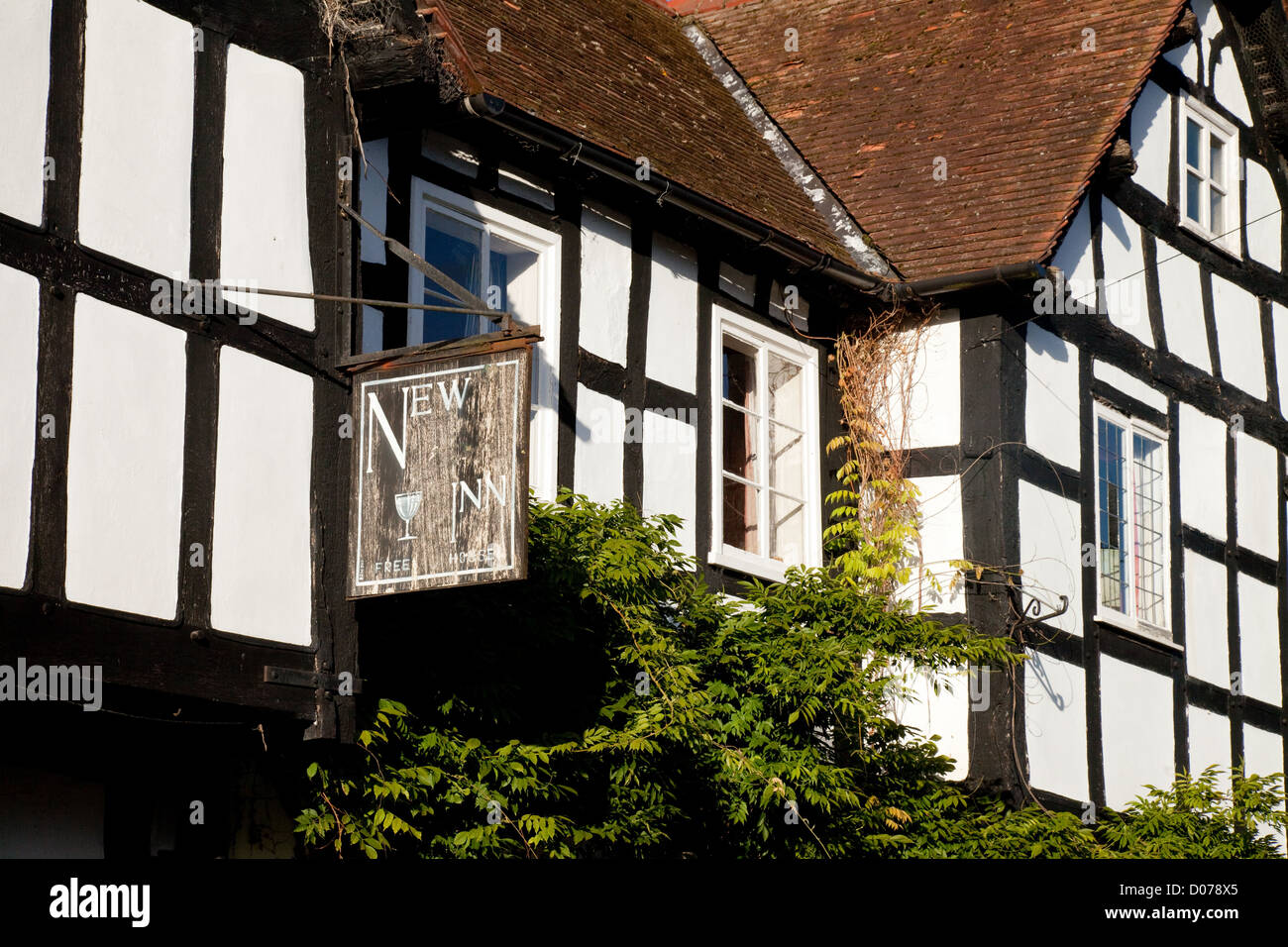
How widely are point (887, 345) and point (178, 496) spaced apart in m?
6.05

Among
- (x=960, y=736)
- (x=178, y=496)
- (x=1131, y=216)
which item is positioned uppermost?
(x=1131, y=216)

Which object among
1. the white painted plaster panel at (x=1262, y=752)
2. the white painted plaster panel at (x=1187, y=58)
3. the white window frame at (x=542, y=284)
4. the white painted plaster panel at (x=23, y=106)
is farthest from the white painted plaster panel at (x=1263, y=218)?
the white painted plaster panel at (x=23, y=106)

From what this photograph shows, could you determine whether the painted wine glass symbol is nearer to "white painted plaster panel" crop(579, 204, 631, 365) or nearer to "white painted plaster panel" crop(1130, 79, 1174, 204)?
"white painted plaster panel" crop(579, 204, 631, 365)

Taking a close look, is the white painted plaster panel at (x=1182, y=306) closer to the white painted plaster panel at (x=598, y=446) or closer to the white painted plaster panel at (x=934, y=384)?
the white painted plaster panel at (x=934, y=384)

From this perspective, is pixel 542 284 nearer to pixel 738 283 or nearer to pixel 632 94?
pixel 738 283

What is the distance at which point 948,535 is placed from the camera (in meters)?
12.1

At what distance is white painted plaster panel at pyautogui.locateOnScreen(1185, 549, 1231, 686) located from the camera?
13625mm

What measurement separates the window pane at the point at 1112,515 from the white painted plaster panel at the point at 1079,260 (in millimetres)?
904

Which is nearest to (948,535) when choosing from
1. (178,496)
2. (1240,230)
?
(1240,230)

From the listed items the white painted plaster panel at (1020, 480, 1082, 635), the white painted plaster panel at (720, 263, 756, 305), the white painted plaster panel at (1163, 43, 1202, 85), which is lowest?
the white painted plaster panel at (1020, 480, 1082, 635)

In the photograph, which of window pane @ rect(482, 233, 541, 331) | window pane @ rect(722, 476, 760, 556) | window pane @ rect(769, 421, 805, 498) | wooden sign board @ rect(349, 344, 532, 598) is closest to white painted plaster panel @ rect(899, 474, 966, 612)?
window pane @ rect(769, 421, 805, 498)

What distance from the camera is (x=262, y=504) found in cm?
790

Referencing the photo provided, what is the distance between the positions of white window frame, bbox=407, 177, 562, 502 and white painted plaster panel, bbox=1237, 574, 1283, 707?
6.51 m
